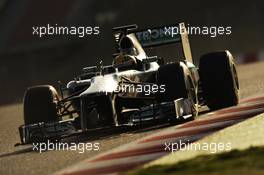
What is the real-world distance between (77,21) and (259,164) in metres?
47.7

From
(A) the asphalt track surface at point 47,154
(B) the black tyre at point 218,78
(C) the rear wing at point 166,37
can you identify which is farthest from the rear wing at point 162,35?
(A) the asphalt track surface at point 47,154

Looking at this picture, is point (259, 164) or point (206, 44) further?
point (206, 44)

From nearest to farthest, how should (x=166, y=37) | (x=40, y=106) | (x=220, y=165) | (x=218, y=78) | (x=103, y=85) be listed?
(x=220, y=165) < (x=103, y=85) < (x=40, y=106) < (x=218, y=78) < (x=166, y=37)

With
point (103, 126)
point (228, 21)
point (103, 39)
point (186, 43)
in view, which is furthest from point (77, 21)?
point (103, 126)

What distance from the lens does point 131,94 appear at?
49.9ft

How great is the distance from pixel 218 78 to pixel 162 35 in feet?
7.25

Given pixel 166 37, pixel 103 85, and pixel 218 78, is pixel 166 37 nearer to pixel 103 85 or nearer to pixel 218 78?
pixel 218 78

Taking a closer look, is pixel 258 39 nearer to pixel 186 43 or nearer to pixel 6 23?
pixel 6 23

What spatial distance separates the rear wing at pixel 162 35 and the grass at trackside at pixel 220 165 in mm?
6900

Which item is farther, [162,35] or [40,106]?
[162,35]

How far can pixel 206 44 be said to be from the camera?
50500 millimetres

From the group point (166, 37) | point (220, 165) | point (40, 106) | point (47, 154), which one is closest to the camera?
point (220, 165)

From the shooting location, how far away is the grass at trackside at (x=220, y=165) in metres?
9.64

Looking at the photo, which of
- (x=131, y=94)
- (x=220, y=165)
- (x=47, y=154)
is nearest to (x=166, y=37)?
(x=131, y=94)
